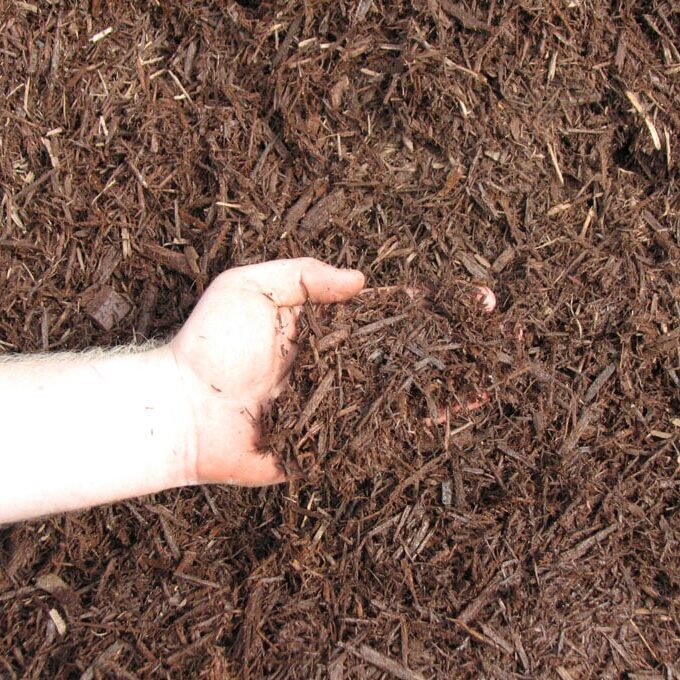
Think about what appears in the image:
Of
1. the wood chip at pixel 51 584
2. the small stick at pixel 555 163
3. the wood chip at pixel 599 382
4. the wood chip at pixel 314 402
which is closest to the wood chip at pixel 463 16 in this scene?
the small stick at pixel 555 163

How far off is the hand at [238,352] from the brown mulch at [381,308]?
0.43 ft

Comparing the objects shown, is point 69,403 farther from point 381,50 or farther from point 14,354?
point 381,50

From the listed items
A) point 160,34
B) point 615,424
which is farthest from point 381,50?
point 615,424

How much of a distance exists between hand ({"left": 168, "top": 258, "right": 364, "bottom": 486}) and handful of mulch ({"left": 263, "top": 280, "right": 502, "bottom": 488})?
3.4 inches

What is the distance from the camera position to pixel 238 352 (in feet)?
8.25

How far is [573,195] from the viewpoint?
289 centimetres

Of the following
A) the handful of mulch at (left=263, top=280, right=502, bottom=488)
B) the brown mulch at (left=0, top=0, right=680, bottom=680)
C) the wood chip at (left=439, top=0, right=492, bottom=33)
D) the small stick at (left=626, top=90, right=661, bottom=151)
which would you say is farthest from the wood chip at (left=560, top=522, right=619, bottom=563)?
the wood chip at (left=439, top=0, right=492, bottom=33)

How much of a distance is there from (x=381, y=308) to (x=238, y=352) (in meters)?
0.56

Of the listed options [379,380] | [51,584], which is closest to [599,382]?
[379,380]

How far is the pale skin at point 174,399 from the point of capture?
239 centimetres

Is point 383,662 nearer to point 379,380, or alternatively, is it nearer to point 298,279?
point 379,380

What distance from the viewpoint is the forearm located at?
235 cm

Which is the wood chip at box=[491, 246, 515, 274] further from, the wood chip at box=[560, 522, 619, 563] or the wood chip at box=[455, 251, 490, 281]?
the wood chip at box=[560, 522, 619, 563]

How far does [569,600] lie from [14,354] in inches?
92.8
